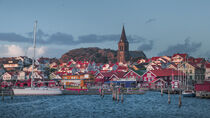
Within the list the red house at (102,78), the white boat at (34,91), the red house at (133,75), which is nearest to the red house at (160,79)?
the red house at (133,75)

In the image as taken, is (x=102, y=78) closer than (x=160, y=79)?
No

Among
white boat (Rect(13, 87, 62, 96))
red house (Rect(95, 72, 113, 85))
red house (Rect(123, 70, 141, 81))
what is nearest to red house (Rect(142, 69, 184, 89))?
red house (Rect(123, 70, 141, 81))

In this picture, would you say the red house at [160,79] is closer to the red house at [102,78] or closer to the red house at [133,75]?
the red house at [133,75]

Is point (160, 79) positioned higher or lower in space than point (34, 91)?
higher

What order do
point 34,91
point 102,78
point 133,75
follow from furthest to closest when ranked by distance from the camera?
point 102,78 → point 133,75 → point 34,91

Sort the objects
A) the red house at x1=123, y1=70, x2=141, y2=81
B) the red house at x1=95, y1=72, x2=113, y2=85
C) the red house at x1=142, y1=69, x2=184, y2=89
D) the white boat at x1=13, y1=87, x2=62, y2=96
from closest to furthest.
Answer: the white boat at x1=13, y1=87, x2=62, y2=96 → the red house at x1=142, y1=69, x2=184, y2=89 → the red house at x1=123, y1=70, x2=141, y2=81 → the red house at x1=95, y1=72, x2=113, y2=85

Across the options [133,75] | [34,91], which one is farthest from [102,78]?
[34,91]

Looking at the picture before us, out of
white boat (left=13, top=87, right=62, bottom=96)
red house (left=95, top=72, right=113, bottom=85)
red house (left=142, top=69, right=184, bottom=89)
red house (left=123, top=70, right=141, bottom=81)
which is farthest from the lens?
red house (left=95, top=72, right=113, bottom=85)

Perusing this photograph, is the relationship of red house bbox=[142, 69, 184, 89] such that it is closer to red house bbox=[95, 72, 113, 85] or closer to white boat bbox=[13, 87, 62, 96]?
red house bbox=[95, 72, 113, 85]

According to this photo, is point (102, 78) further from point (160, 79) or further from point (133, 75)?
point (160, 79)

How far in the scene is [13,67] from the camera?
7598 inches

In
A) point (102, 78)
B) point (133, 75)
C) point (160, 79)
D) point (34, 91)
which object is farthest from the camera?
point (102, 78)

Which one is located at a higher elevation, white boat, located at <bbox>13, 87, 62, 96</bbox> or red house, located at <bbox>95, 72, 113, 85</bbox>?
red house, located at <bbox>95, 72, 113, 85</bbox>

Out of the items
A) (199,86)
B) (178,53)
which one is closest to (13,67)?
(178,53)
